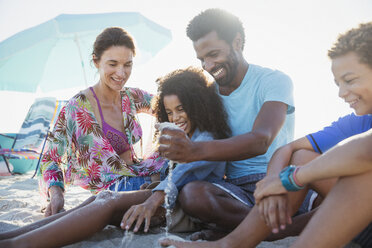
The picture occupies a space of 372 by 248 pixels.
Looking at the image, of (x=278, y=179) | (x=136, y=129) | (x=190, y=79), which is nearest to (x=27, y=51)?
(x=136, y=129)

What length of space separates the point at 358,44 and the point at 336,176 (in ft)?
2.15

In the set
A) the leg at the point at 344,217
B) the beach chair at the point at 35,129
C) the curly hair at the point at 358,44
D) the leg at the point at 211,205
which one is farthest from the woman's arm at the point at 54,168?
the beach chair at the point at 35,129

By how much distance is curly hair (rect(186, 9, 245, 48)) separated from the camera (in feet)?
7.81

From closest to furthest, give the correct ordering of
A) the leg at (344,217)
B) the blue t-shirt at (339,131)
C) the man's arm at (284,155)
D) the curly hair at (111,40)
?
the leg at (344,217) < the man's arm at (284,155) < the blue t-shirt at (339,131) < the curly hair at (111,40)

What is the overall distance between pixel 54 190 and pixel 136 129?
0.91 meters

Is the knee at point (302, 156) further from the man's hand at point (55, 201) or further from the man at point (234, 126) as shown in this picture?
the man's hand at point (55, 201)

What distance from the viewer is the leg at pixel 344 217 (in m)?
1.19

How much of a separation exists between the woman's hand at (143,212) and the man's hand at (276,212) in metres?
0.73

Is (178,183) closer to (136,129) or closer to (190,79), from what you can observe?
(190,79)

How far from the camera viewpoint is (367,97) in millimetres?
Answer: 1503

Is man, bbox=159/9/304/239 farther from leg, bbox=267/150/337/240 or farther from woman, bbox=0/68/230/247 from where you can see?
leg, bbox=267/150/337/240

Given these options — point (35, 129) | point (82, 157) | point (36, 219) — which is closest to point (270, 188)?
point (82, 157)

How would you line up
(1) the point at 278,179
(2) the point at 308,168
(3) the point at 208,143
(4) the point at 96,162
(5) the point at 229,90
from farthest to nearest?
(4) the point at 96,162, (5) the point at 229,90, (3) the point at 208,143, (1) the point at 278,179, (2) the point at 308,168

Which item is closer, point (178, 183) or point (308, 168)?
point (308, 168)
